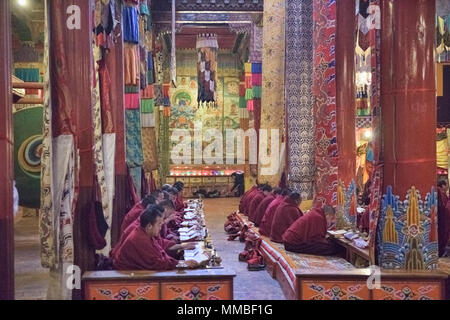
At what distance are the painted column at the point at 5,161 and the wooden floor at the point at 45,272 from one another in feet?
6.19

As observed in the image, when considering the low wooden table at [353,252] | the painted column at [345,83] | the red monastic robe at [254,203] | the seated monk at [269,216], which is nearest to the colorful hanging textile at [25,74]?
the red monastic robe at [254,203]

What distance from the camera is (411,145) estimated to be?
5.14 metres

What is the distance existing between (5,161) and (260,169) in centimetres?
900

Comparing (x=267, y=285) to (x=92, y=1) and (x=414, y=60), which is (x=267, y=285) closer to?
(x=414, y=60)

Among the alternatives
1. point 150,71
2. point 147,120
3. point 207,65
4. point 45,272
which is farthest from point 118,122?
point 207,65

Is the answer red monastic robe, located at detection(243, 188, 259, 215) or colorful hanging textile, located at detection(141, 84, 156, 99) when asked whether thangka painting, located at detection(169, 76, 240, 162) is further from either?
colorful hanging textile, located at detection(141, 84, 156, 99)

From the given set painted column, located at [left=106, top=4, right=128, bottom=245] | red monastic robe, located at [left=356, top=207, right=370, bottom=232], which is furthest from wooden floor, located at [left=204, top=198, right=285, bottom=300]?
painted column, located at [left=106, top=4, right=128, bottom=245]

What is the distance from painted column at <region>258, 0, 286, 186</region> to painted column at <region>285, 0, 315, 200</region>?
0.82 m

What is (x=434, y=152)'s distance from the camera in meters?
5.16

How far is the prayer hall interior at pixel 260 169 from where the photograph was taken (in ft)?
15.7

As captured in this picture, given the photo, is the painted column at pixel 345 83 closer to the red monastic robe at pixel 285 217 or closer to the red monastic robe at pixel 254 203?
the red monastic robe at pixel 285 217

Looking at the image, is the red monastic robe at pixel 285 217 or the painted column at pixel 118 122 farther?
the red monastic robe at pixel 285 217

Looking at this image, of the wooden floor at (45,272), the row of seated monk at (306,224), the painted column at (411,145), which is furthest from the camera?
the row of seated monk at (306,224)

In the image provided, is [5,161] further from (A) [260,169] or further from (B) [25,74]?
(B) [25,74]
